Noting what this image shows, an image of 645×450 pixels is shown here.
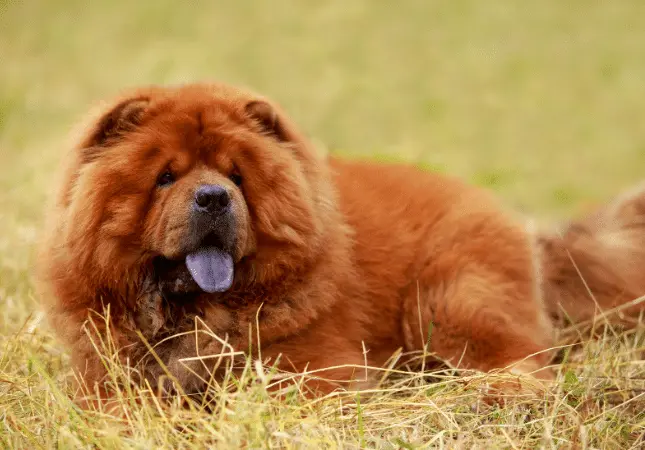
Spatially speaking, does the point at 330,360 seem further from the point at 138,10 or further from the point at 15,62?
the point at 138,10

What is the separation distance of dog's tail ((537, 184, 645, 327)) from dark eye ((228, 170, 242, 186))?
198cm

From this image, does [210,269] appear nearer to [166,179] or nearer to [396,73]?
[166,179]

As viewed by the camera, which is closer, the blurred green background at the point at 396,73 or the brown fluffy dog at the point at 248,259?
the brown fluffy dog at the point at 248,259

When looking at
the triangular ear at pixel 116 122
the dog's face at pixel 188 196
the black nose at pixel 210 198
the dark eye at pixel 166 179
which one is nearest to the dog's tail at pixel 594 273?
the dog's face at pixel 188 196

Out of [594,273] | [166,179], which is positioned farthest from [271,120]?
[594,273]

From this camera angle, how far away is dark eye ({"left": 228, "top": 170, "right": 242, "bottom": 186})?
327cm

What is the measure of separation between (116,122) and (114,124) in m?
0.02

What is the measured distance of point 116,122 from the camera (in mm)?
3275

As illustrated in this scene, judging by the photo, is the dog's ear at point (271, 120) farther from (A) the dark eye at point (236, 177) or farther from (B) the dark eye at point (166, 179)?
(B) the dark eye at point (166, 179)

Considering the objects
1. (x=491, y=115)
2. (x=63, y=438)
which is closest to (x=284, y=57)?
(x=491, y=115)

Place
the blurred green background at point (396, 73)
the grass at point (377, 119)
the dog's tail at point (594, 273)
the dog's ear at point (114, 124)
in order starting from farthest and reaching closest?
1. the blurred green background at point (396, 73)
2. the dog's tail at point (594, 273)
3. the dog's ear at point (114, 124)
4. the grass at point (377, 119)

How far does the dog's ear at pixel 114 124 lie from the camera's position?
10.6ft

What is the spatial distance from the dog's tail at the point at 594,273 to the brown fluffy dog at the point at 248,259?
0.44 m

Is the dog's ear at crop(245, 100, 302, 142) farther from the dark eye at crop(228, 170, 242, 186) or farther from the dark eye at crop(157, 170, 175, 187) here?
the dark eye at crop(157, 170, 175, 187)
